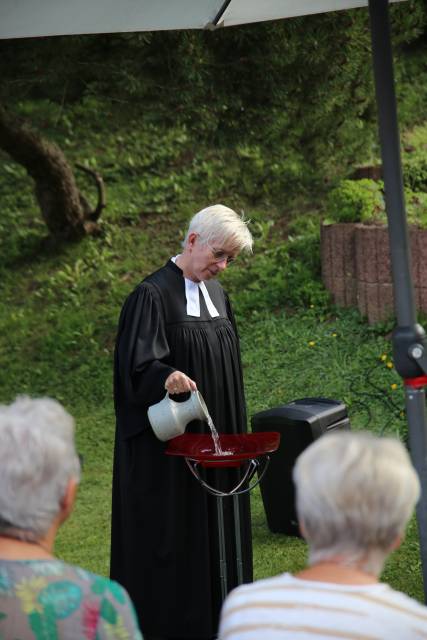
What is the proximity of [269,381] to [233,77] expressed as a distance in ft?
7.86

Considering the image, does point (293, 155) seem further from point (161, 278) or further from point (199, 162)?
point (161, 278)

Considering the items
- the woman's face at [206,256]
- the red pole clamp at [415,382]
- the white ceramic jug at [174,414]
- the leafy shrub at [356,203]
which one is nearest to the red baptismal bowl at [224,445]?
the white ceramic jug at [174,414]

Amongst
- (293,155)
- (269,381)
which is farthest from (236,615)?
(293,155)

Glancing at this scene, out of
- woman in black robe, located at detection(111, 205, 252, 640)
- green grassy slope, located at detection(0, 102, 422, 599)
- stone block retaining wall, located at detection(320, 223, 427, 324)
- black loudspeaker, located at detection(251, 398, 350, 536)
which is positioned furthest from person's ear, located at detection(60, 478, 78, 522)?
stone block retaining wall, located at detection(320, 223, 427, 324)

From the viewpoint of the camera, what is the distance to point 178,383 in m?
4.08

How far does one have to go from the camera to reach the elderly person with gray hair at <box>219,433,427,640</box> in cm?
220

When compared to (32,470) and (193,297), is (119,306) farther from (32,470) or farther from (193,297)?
(32,470)

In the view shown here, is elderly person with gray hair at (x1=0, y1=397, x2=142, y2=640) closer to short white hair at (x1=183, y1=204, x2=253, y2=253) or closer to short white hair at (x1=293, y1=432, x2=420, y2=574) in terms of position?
short white hair at (x1=293, y1=432, x2=420, y2=574)

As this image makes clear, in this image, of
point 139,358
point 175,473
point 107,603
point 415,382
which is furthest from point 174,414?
point 107,603

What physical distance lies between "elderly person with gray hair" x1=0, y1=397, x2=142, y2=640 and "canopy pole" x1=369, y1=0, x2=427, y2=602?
50.5 inches

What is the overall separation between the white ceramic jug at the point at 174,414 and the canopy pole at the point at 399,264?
3.16ft

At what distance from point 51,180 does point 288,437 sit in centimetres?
527

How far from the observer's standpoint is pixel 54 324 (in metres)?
9.87

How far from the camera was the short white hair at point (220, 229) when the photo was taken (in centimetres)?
427
